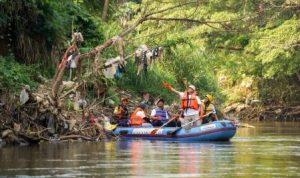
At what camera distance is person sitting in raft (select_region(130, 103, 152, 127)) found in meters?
26.3

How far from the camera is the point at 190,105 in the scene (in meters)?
25.9

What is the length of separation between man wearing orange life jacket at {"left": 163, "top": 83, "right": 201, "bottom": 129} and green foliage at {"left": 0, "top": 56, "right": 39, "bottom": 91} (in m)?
4.09

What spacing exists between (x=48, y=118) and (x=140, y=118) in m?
4.22

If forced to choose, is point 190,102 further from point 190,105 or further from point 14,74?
point 14,74

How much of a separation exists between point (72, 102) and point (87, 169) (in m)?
8.91

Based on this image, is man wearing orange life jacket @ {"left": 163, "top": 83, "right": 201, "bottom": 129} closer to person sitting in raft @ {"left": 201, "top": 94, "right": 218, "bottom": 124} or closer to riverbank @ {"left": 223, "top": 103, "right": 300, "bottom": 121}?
person sitting in raft @ {"left": 201, "top": 94, "right": 218, "bottom": 124}

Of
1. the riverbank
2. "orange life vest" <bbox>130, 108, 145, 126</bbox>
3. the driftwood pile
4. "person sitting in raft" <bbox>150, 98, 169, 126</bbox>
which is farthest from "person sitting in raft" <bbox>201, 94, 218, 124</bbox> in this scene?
the riverbank

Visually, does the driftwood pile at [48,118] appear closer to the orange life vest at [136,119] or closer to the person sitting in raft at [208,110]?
the orange life vest at [136,119]

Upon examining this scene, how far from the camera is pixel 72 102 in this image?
82.8 ft

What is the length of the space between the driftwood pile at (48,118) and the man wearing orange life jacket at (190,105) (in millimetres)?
2500

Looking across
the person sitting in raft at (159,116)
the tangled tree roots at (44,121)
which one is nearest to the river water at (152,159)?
the tangled tree roots at (44,121)

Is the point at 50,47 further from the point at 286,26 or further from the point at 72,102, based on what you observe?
the point at 286,26

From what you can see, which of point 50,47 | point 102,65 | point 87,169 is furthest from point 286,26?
point 87,169

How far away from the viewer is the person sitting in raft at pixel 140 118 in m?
26.3
